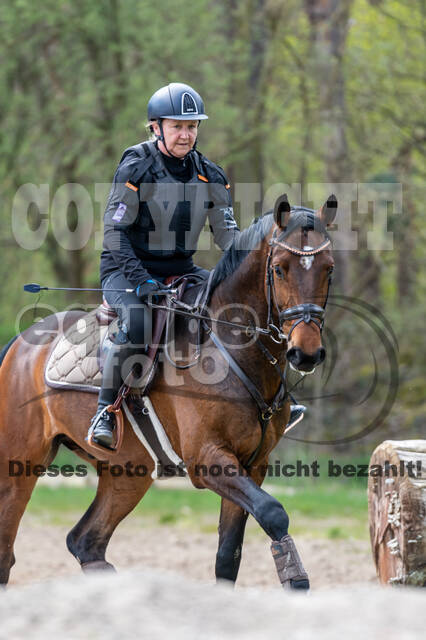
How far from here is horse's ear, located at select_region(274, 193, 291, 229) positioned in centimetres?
492

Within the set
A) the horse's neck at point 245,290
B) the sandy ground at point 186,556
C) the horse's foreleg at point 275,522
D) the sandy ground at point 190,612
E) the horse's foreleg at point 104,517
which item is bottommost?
the sandy ground at point 186,556

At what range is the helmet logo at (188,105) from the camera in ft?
17.9

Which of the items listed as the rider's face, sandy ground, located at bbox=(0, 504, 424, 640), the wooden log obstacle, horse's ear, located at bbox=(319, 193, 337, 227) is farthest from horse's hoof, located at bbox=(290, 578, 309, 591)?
the rider's face

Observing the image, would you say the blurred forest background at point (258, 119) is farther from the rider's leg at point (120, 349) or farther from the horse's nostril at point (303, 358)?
the horse's nostril at point (303, 358)

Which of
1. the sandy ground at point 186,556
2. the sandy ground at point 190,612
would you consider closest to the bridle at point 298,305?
the sandy ground at point 190,612

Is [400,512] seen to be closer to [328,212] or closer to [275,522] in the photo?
[275,522]

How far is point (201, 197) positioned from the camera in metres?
5.66

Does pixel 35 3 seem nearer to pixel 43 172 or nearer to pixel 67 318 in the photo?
pixel 43 172

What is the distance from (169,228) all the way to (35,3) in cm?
951

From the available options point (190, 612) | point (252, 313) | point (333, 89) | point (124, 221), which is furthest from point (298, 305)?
point (333, 89)

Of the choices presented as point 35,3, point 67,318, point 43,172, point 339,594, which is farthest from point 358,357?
point 339,594

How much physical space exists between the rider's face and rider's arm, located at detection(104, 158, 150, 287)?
263 mm

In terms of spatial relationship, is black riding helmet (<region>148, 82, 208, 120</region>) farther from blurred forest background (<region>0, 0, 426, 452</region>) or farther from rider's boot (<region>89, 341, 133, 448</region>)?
blurred forest background (<region>0, 0, 426, 452</region>)

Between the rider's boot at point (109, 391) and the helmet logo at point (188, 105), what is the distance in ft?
4.86
